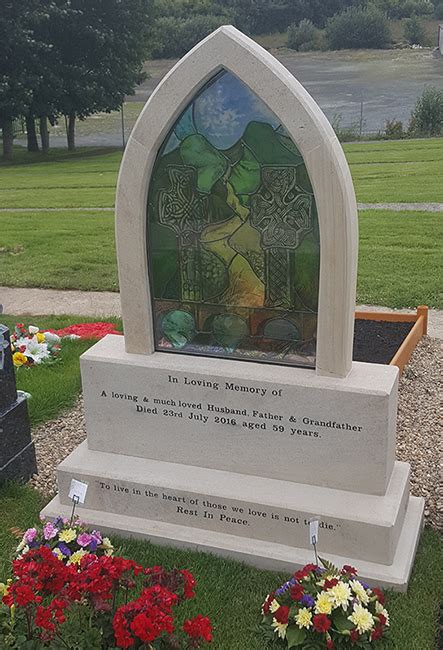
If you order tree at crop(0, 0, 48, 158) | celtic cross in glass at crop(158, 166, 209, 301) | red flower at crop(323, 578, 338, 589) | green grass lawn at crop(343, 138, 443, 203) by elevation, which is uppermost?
tree at crop(0, 0, 48, 158)

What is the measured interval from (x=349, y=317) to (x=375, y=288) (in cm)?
602

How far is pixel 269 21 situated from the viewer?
75188 mm

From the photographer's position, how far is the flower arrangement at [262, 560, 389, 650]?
12.1 feet

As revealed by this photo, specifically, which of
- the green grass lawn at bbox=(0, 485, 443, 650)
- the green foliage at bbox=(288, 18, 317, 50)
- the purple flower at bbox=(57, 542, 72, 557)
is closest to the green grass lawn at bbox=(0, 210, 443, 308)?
the green grass lawn at bbox=(0, 485, 443, 650)

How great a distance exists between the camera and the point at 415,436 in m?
6.23

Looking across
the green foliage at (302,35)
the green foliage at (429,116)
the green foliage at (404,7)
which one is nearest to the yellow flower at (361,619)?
the green foliage at (429,116)

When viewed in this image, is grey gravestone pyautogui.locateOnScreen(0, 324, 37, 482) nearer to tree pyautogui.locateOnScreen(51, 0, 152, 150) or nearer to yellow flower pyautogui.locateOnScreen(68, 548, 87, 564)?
yellow flower pyautogui.locateOnScreen(68, 548, 87, 564)

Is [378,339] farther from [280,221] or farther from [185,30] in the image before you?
[185,30]

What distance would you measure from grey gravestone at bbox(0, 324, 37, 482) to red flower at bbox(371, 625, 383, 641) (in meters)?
2.99

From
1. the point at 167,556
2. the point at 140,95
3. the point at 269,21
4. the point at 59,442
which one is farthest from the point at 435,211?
the point at 269,21

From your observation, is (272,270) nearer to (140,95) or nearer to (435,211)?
(435,211)

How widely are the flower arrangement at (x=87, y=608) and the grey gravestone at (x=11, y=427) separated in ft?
6.86

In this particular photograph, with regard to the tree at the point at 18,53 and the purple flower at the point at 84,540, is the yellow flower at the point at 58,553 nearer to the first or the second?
the purple flower at the point at 84,540

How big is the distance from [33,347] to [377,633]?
5183 mm
